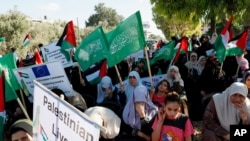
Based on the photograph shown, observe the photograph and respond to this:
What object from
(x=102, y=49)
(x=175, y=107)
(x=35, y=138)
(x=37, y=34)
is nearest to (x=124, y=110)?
(x=175, y=107)

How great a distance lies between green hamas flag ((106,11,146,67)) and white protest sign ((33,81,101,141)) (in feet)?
8.61

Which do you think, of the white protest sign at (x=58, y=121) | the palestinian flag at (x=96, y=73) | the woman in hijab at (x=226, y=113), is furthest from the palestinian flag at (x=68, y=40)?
the white protest sign at (x=58, y=121)

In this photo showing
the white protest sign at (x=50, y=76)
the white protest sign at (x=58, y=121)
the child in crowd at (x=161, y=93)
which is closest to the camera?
the white protest sign at (x=58, y=121)

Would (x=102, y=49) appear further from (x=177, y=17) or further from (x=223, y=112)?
(x=177, y=17)

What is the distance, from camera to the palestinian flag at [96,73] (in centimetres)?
628

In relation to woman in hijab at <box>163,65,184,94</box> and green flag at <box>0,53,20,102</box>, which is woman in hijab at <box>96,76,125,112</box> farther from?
green flag at <box>0,53,20,102</box>

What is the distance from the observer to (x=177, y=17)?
41.7 feet

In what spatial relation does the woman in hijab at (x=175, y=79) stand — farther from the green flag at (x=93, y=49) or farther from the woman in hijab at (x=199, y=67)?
the green flag at (x=93, y=49)

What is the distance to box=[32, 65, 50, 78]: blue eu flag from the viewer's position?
450 centimetres

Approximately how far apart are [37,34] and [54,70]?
25749 mm

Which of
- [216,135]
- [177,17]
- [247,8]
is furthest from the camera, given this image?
[177,17]

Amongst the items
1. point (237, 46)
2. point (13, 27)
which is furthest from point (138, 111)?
point (13, 27)

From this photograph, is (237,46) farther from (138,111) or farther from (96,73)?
(138,111)

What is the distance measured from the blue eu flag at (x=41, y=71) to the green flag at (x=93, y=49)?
42.7 inches
